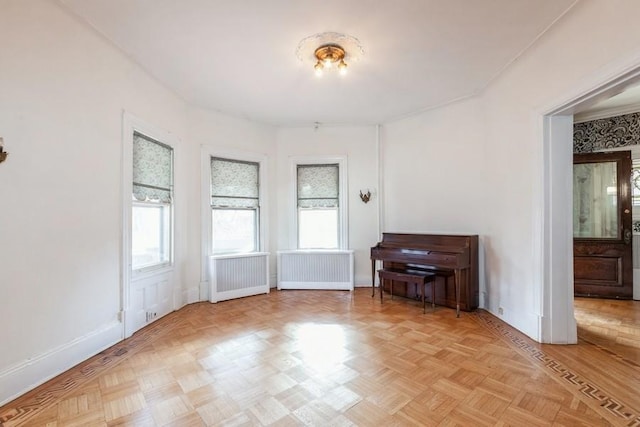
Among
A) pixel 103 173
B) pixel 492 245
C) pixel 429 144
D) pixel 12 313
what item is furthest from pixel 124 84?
pixel 492 245

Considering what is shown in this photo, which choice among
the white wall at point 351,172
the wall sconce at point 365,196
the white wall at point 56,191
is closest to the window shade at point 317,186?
the white wall at point 351,172

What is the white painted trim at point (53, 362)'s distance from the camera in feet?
6.61

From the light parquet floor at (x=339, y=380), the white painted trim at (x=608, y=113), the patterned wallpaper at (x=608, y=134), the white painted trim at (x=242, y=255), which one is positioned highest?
the white painted trim at (x=608, y=113)

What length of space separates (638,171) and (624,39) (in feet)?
12.1

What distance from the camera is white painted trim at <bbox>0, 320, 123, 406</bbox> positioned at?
79.3 inches

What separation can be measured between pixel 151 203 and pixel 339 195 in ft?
9.74

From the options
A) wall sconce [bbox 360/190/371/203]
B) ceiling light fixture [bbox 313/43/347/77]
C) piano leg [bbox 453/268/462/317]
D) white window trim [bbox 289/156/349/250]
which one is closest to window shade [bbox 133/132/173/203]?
white window trim [bbox 289/156/349/250]

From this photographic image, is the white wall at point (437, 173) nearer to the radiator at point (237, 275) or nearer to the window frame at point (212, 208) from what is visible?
the window frame at point (212, 208)

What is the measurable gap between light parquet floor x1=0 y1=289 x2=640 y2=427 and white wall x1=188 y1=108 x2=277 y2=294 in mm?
1179

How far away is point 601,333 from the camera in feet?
10.2

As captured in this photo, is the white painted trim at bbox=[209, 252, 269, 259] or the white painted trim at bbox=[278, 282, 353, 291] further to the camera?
the white painted trim at bbox=[278, 282, 353, 291]

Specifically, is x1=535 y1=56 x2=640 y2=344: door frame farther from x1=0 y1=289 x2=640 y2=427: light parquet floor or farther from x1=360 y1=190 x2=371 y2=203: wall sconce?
x1=360 y1=190 x2=371 y2=203: wall sconce

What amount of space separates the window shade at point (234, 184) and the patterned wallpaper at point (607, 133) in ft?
17.1

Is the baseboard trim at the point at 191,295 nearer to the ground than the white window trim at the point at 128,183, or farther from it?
nearer to the ground
